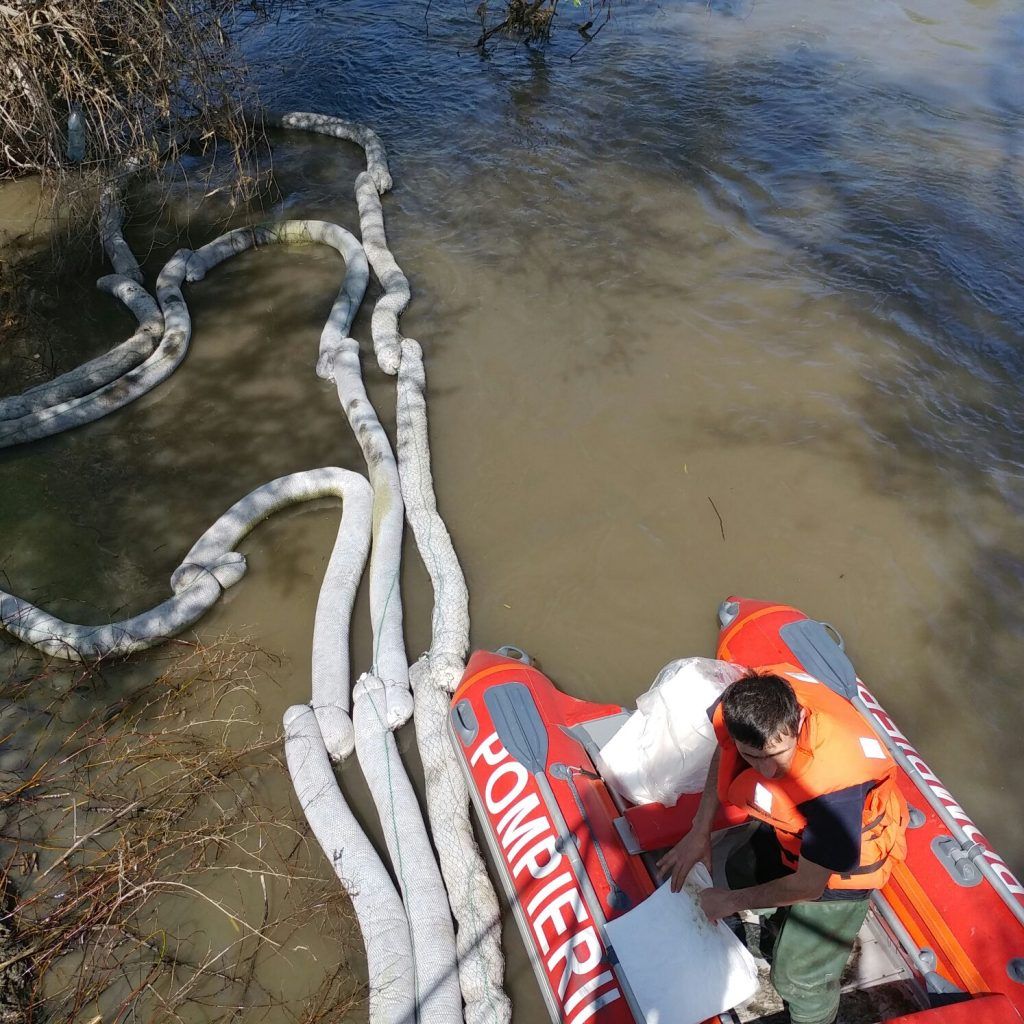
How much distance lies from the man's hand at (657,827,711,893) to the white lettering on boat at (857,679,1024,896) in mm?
1209

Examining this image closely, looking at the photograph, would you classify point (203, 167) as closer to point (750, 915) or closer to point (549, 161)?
point (549, 161)

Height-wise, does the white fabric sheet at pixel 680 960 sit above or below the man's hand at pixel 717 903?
below

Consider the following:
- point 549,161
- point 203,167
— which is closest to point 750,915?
point 549,161

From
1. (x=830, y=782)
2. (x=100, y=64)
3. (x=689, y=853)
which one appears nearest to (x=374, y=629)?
(x=689, y=853)

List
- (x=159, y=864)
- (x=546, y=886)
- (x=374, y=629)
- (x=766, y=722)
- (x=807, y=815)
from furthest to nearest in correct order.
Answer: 1. (x=374, y=629)
2. (x=159, y=864)
3. (x=546, y=886)
4. (x=807, y=815)
5. (x=766, y=722)

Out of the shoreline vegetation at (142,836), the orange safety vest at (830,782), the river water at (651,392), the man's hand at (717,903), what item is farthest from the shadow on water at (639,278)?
the man's hand at (717,903)

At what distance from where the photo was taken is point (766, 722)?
2.42 meters

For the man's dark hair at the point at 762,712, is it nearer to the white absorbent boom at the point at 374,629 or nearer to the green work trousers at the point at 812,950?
the green work trousers at the point at 812,950

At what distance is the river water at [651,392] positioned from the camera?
501 centimetres

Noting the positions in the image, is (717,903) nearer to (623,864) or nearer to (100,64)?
(623,864)

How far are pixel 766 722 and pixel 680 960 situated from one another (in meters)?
1.18

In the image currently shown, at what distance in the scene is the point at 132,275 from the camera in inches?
288

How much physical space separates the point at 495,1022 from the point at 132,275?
22.0 feet

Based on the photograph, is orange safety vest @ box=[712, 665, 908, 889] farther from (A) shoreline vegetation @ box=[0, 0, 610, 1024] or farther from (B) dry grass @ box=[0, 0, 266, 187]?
(B) dry grass @ box=[0, 0, 266, 187]
